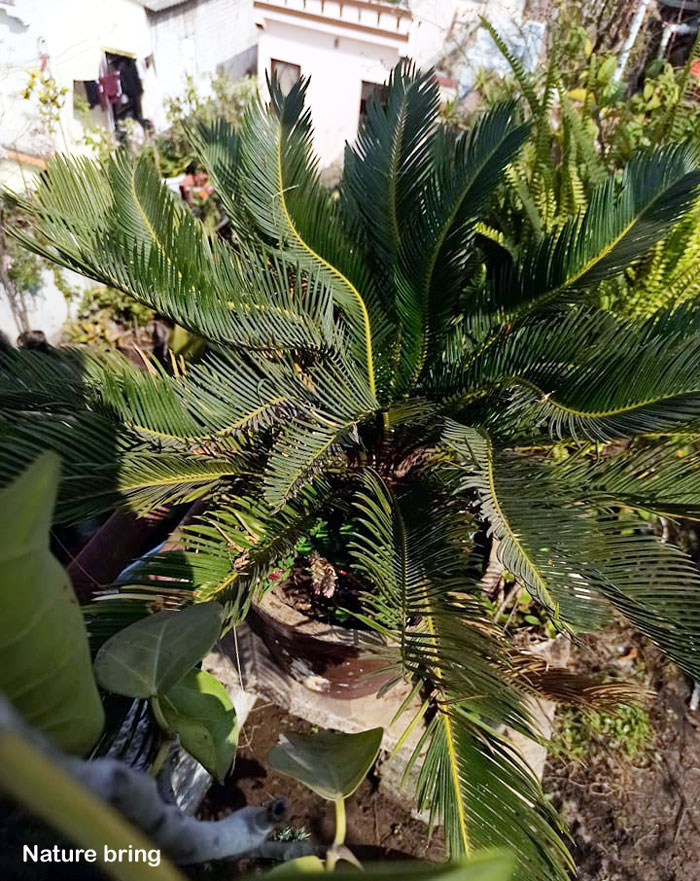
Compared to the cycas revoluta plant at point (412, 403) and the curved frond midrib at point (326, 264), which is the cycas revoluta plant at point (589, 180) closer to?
the cycas revoluta plant at point (412, 403)

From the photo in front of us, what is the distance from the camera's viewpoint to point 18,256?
1.91m

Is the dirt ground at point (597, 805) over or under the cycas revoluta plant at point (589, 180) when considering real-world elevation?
under

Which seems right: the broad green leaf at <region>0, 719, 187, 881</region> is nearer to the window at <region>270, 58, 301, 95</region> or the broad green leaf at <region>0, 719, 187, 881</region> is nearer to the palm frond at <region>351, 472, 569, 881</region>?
the palm frond at <region>351, 472, 569, 881</region>

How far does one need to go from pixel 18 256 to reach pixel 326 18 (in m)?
1.69

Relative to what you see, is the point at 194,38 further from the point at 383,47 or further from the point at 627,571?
the point at 627,571

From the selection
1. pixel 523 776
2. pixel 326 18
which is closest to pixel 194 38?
pixel 326 18

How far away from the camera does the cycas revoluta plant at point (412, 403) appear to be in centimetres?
78

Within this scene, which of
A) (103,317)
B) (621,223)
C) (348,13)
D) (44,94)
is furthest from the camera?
(348,13)

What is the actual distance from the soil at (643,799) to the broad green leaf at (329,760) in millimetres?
795

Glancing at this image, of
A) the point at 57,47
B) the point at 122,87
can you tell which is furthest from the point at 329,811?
the point at 122,87

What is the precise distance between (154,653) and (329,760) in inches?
6.9

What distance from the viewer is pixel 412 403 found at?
43.8 inches

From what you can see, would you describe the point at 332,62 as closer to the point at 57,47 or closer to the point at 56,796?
the point at 57,47

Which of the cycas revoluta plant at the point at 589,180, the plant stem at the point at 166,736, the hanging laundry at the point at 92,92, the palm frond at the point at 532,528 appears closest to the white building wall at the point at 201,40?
the hanging laundry at the point at 92,92
